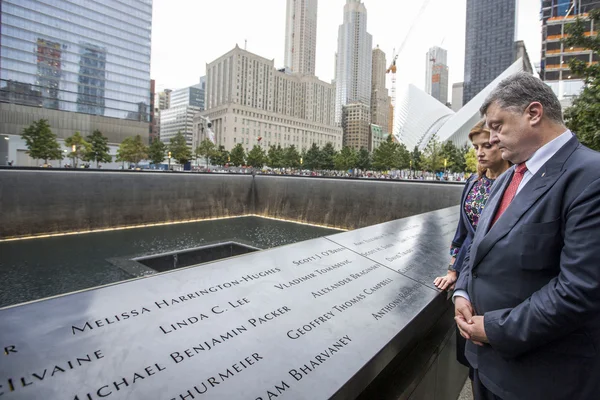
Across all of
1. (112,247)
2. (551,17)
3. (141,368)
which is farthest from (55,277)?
(551,17)

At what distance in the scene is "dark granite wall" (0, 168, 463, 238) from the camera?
12.9 m

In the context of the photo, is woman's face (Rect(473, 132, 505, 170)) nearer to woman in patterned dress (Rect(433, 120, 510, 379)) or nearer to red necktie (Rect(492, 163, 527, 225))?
woman in patterned dress (Rect(433, 120, 510, 379))

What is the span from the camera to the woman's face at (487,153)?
2.60 metres

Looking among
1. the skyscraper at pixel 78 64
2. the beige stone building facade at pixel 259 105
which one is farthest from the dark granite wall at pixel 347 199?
the beige stone building facade at pixel 259 105

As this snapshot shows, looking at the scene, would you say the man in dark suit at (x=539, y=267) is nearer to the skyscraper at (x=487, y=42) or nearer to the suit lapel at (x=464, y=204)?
the suit lapel at (x=464, y=204)

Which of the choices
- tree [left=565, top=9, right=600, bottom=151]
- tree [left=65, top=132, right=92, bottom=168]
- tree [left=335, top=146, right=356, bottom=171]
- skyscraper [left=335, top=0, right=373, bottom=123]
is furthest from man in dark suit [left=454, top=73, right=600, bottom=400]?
skyscraper [left=335, top=0, right=373, bottom=123]

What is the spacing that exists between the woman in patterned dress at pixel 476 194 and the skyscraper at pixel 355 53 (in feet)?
645

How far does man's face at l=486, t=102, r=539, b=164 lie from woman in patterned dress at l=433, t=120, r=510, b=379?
1.05m

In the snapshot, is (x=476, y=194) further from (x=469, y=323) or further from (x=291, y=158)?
(x=291, y=158)

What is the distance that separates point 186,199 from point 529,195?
17970mm

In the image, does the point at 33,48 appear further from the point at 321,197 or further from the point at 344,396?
the point at 344,396

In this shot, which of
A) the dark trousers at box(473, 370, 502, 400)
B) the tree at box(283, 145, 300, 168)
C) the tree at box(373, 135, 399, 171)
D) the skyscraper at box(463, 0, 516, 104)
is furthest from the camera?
the skyscraper at box(463, 0, 516, 104)

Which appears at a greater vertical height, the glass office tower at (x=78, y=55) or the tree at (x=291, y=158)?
the glass office tower at (x=78, y=55)

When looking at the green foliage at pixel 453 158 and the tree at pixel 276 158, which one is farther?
the tree at pixel 276 158
